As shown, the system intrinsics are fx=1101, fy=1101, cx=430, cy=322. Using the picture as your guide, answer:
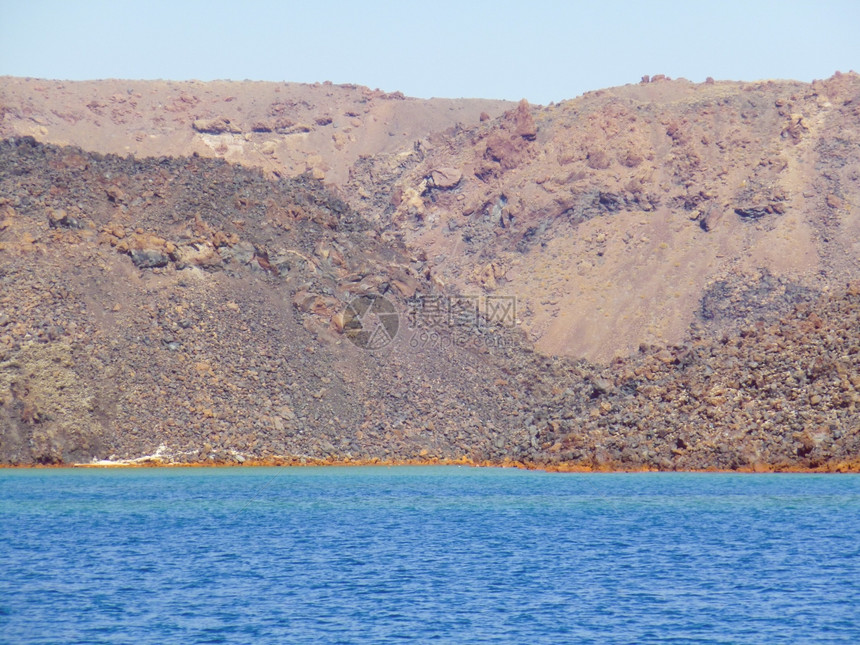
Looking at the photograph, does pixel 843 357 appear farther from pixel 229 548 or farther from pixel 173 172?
pixel 173 172

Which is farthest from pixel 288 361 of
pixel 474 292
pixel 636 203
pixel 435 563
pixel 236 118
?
pixel 236 118

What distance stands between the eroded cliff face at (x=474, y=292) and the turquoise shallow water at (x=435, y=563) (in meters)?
7.90

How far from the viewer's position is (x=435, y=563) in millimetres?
35438

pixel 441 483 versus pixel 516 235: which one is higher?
pixel 516 235

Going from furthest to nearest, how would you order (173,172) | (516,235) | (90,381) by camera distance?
(516,235)
(173,172)
(90,381)

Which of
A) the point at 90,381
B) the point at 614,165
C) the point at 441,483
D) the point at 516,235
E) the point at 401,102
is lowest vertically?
the point at 441,483

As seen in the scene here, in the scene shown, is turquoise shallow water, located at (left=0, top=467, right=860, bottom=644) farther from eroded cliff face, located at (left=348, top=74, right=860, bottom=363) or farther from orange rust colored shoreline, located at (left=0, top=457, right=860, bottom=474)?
eroded cliff face, located at (left=348, top=74, right=860, bottom=363)

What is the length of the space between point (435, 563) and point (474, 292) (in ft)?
256

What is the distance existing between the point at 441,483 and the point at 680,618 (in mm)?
36082

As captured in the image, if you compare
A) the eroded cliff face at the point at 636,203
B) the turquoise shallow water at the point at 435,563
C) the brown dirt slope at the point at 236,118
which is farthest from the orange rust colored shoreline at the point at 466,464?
the brown dirt slope at the point at 236,118

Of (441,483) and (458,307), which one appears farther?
(458,307)

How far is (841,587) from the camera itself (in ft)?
99.8

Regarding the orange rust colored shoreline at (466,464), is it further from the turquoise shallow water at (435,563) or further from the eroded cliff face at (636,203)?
the eroded cliff face at (636,203)

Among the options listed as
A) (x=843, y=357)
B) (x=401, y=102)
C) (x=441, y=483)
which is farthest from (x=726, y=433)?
(x=401, y=102)
